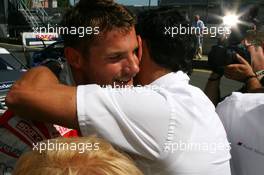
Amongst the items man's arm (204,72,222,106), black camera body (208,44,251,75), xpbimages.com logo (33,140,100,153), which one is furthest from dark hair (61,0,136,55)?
man's arm (204,72,222,106)

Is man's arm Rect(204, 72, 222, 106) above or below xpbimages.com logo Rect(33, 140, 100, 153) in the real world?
below

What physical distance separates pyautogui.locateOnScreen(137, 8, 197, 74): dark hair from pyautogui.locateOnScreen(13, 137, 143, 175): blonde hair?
58 cm

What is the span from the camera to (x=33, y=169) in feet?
3.90

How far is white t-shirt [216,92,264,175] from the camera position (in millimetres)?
1835

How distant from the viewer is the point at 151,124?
1435mm

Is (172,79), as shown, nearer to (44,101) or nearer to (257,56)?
(44,101)

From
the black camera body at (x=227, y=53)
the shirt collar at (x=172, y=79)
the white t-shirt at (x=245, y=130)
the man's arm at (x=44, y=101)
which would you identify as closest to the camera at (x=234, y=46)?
the black camera body at (x=227, y=53)

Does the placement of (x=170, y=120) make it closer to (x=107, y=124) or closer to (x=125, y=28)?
(x=107, y=124)

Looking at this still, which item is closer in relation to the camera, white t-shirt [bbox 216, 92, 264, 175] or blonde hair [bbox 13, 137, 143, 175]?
blonde hair [bbox 13, 137, 143, 175]

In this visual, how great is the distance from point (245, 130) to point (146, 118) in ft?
1.91

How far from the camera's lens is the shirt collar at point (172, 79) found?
1655 mm

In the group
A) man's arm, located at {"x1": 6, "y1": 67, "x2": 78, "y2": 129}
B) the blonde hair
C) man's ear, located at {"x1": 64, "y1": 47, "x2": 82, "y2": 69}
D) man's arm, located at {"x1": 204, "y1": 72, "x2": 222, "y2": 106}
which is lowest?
man's arm, located at {"x1": 204, "y1": 72, "x2": 222, "y2": 106}

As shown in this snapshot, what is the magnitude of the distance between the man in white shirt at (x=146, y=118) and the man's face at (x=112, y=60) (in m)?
0.12

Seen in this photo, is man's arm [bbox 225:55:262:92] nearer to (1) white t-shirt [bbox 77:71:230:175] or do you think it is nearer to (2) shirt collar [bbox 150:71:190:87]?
(2) shirt collar [bbox 150:71:190:87]
